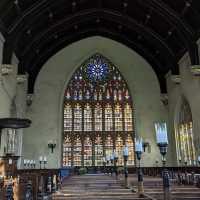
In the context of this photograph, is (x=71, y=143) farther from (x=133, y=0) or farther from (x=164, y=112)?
(x=133, y=0)

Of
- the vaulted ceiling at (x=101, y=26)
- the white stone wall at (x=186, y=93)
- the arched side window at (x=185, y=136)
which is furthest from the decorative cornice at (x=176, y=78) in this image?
the arched side window at (x=185, y=136)

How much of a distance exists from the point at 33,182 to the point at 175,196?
452 centimetres

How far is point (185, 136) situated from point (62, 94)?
968cm

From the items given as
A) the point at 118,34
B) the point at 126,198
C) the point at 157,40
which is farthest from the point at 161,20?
the point at 126,198

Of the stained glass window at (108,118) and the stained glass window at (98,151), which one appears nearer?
the stained glass window at (98,151)

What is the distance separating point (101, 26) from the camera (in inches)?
840

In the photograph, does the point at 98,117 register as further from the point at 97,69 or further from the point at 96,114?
the point at 97,69

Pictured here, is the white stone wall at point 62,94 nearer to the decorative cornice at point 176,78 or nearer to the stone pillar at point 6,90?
the decorative cornice at point 176,78

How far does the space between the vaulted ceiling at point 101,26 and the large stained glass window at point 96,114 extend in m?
2.83

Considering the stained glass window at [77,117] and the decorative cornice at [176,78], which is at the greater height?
the decorative cornice at [176,78]

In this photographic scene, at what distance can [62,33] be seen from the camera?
20.8 meters

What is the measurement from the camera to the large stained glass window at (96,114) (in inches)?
844

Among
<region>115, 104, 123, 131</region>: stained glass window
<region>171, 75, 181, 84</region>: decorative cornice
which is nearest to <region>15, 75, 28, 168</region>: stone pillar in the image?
<region>115, 104, 123, 131</region>: stained glass window

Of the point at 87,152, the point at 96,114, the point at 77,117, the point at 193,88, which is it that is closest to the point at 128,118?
the point at 96,114
